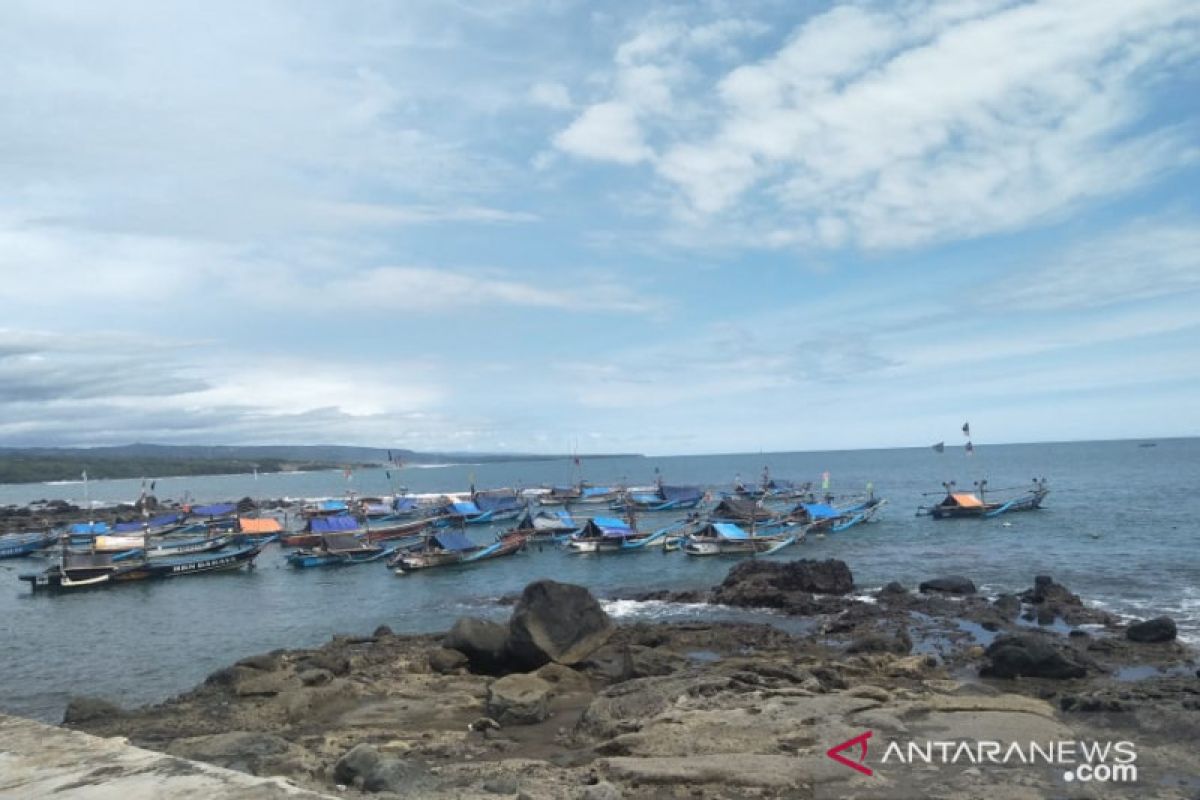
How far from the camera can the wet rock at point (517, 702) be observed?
16.1m

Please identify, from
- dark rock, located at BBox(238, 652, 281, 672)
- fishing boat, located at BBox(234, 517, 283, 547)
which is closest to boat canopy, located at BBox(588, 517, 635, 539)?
fishing boat, located at BBox(234, 517, 283, 547)

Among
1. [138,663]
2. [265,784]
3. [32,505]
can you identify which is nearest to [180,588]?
[138,663]

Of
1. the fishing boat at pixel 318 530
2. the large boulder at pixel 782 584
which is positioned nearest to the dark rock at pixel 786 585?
the large boulder at pixel 782 584

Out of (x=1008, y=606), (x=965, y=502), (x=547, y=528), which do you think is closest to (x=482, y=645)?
(x=1008, y=606)

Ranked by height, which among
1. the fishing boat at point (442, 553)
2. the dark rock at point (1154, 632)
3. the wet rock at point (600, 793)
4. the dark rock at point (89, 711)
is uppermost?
the wet rock at point (600, 793)

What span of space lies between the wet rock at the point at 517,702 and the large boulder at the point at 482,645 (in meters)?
3.38

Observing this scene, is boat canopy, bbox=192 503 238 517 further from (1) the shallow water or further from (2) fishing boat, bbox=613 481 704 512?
(2) fishing boat, bbox=613 481 704 512

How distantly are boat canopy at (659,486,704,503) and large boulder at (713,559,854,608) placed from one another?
49941mm

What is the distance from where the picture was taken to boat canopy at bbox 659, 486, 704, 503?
285 ft

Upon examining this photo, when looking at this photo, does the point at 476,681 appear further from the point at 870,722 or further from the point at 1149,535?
the point at 1149,535

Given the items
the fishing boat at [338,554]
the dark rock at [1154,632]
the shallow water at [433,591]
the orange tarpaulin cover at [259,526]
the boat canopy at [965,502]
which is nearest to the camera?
the dark rock at [1154,632]

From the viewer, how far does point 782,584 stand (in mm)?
34406

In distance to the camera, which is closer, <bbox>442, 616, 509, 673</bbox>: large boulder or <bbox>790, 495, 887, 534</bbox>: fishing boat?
<bbox>442, 616, 509, 673</bbox>: large boulder
